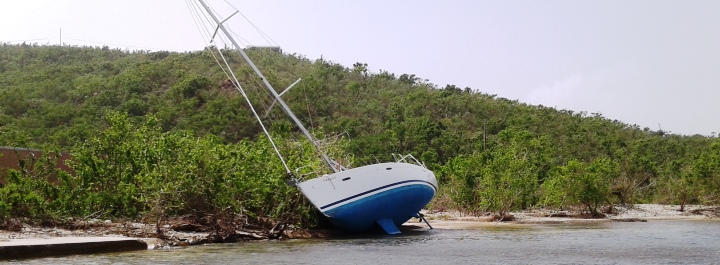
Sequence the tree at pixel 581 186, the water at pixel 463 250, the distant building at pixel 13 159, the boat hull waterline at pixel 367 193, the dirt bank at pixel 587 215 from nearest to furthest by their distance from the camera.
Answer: the water at pixel 463 250 < the boat hull waterline at pixel 367 193 < the distant building at pixel 13 159 < the dirt bank at pixel 587 215 < the tree at pixel 581 186

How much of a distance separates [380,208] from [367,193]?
0.77 meters

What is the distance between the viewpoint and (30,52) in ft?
244

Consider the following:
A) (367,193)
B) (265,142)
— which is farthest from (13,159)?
(367,193)

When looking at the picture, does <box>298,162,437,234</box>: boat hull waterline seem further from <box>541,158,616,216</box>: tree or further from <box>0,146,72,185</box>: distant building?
<box>541,158,616,216</box>: tree

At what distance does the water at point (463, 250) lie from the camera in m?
13.0

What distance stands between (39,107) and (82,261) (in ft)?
125

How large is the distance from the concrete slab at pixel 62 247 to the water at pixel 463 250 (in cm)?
37

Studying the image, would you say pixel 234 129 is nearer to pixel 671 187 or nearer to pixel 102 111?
pixel 102 111

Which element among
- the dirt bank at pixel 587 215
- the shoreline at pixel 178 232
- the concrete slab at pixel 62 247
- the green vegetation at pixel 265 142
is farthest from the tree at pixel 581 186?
the concrete slab at pixel 62 247

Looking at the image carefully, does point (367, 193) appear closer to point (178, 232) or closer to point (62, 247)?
point (178, 232)

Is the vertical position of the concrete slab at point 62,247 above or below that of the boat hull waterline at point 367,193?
below

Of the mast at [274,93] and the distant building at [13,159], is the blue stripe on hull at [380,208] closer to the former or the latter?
the mast at [274,93]

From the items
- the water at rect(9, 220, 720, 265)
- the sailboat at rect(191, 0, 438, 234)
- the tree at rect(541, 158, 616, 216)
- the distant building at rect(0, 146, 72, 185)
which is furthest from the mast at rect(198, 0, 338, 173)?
the tree at rect(541, 158, 616, 216)

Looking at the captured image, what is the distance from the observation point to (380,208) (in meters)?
19.2
